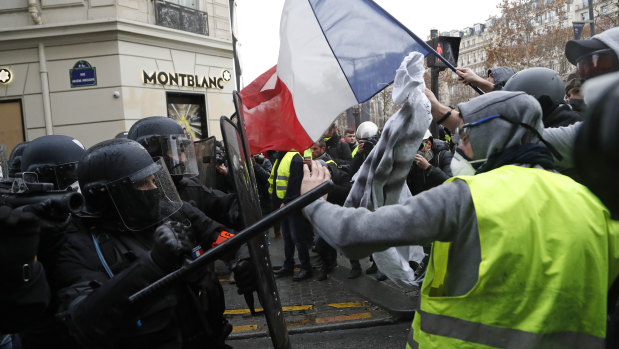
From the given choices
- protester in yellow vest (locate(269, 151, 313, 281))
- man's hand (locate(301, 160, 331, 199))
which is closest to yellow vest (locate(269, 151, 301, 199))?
protester in yellow vest (locate(269, 151, 313, 281))

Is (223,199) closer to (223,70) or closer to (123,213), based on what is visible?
(123,213)

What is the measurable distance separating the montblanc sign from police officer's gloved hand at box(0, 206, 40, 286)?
1112 cm

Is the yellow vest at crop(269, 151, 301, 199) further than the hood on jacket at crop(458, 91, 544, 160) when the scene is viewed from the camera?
Yes

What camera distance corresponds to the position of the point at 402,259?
203cm

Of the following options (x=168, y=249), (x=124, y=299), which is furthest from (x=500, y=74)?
(x=124, y=299)

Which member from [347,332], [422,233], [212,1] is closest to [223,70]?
[212,1]

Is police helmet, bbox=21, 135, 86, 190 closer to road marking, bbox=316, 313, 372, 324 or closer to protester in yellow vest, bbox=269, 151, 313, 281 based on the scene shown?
road marking, bbox=316, 313, 372, 324

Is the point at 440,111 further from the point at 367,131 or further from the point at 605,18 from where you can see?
the point at 605,18

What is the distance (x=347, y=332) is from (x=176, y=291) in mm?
2790

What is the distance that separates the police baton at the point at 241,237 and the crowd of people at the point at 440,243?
8 cm

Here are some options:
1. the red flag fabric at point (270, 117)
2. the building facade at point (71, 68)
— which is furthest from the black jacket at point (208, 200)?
the building facade at point (71, 68)

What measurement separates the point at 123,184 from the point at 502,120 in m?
1.60

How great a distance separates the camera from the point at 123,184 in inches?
77.0

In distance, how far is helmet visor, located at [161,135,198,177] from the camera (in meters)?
3.42
